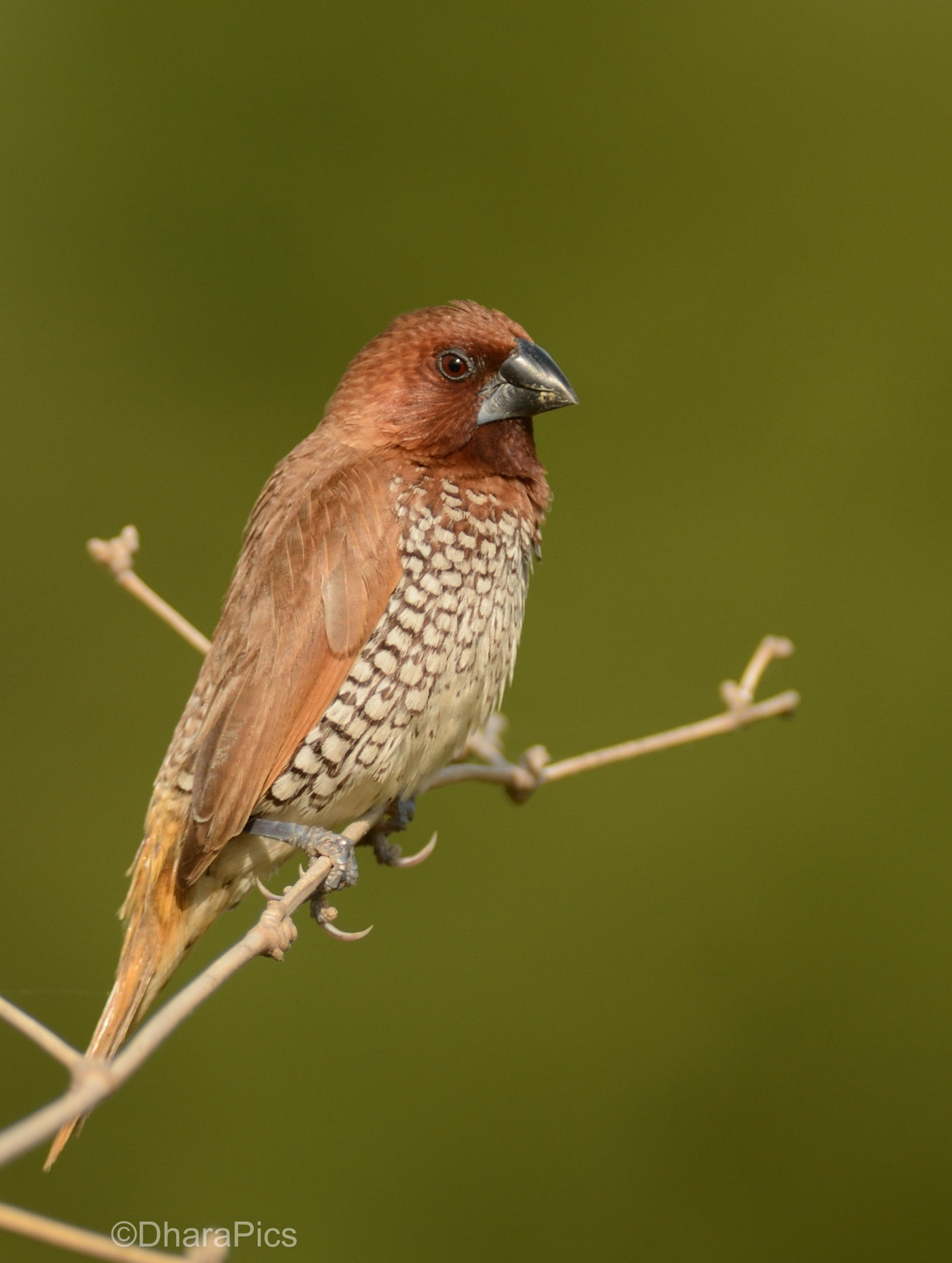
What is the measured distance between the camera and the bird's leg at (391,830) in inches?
82.9

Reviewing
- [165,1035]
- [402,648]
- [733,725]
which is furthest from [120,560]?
[165,1035]

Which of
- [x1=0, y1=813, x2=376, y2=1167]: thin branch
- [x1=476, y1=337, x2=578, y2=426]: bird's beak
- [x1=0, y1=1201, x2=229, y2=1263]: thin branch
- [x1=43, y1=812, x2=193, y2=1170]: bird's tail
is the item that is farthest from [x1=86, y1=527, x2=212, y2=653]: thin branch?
[x1=0, y1=1201, x2=229, y2=1263]: thin branch

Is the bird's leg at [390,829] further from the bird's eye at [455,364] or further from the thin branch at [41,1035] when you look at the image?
the thin branch at [41,1035]

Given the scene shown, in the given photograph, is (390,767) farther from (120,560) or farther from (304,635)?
(120,560)

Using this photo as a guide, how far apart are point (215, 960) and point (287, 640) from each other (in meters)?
0.78

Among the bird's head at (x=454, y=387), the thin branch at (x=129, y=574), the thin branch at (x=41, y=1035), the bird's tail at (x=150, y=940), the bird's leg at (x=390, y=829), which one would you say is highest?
the bird's head at (x=454, y=387)

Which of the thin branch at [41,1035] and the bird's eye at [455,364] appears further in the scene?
the bird's eye at [455,364]

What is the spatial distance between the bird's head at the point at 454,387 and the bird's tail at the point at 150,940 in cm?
69

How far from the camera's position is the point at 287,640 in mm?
1797

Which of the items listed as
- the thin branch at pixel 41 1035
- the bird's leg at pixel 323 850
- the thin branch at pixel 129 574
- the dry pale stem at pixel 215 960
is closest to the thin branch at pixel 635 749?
the dry pale stem at pixel 215 960

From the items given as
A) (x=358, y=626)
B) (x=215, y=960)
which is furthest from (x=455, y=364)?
(x=215, y=960)

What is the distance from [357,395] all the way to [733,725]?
780 mm

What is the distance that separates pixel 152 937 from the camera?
1.88 m

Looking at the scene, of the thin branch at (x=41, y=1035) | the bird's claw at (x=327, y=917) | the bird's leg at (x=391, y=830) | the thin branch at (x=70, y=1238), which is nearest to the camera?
the thin branch at (x=70, y=1238)
